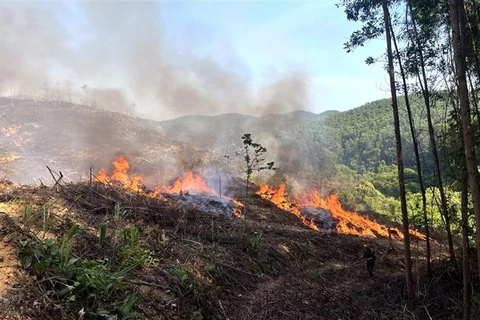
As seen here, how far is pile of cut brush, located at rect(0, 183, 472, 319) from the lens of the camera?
4566 mm

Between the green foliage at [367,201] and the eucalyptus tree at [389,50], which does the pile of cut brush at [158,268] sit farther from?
the green foliage at [367,201]

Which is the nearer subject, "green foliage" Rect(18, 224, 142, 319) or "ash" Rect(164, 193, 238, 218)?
"green foliage" Rect(18, 224, 142, 319)

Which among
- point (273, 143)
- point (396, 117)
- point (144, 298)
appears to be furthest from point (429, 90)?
point (273, 143)

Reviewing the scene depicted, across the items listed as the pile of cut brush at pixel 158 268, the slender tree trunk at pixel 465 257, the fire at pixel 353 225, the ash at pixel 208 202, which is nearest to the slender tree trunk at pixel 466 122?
the slender tree trunk at pixel 465 257

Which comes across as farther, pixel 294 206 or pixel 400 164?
pixel 294 206

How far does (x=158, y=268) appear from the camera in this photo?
6949mm

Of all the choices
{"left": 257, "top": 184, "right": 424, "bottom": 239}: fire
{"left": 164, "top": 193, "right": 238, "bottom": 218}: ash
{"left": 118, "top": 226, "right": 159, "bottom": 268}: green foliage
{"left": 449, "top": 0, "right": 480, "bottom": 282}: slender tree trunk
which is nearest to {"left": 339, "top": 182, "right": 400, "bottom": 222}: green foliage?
{"left": 257, "top": 184, "right": 424, "bottom": 239}: fire

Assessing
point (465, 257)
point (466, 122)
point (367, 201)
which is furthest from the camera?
point (367, 201)

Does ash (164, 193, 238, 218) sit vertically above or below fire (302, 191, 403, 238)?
above

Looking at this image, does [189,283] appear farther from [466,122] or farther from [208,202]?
[208,202]

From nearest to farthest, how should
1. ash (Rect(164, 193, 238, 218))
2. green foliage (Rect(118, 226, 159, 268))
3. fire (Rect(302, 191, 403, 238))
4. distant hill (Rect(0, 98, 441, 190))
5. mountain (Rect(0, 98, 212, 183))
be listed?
green foliage (Rect(118, 226, 159, 268)) < ash (Rect(164, 193, 238, 218)) < fire (Rect(302, 191, 403, 238)) < mountain (Rect(0, 98, 212, 183)) < distant hill (Rect(0, 98, 441, 190))

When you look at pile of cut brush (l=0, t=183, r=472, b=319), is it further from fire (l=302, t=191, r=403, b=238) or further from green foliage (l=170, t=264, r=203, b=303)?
fire (l=302, t=191, r=403, b=238)

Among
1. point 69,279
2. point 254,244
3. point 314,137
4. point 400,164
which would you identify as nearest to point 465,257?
point 400,164

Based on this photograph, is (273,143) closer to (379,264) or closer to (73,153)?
(73,153)
